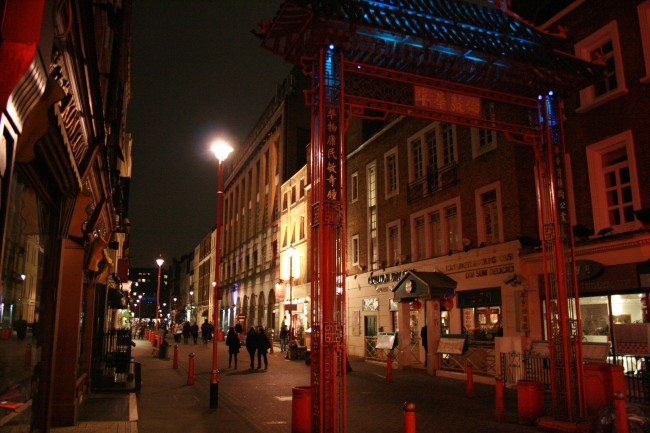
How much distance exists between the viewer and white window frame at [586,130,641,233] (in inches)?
582

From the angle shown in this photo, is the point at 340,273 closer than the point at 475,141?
Yes

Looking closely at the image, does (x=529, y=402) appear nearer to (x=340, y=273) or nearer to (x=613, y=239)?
(x=340, y=273)

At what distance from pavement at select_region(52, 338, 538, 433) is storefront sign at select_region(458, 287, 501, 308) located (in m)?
2.84

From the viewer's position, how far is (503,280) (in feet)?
60.7

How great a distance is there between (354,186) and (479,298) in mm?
12624

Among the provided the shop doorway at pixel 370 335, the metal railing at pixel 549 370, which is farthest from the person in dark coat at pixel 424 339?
the metal railing at pixel 549 370

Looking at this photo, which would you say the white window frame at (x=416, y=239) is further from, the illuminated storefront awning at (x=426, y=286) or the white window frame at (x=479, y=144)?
the white window frame at (x=479, y=144)

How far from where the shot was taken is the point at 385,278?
26234 millimetres

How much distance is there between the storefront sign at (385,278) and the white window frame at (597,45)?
10.9 m

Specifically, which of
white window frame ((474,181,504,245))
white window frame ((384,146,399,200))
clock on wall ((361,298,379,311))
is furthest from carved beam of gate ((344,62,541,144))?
clock on wall ((361,298,379,311))

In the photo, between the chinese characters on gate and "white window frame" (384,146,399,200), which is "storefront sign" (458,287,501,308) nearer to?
"white window frame" (384,146,399,200)

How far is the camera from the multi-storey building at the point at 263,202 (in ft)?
153

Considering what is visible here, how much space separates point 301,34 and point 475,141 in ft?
42.5

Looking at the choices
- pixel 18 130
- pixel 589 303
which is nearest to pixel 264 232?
pixel 589 303
